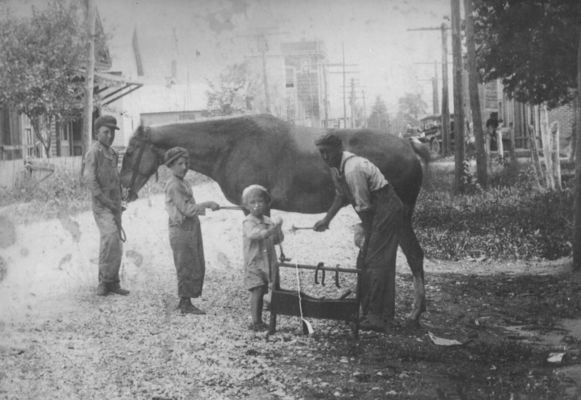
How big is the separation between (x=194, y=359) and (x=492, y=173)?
35.9 ft

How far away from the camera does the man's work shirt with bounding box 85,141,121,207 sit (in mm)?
7157

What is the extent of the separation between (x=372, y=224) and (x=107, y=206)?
2743 mm

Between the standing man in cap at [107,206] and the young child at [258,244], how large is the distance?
1.62m

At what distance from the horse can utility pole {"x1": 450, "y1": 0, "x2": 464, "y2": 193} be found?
19.6ft

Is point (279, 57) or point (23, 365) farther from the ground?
point (279, 57)

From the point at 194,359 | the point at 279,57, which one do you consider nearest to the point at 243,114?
the point at 279,57

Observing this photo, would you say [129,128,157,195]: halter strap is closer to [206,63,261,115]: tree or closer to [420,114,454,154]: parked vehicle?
[206,63,261,115]: tree

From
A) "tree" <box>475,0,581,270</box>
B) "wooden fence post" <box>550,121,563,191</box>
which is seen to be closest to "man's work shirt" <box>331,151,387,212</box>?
"tree" <box>475,0,581,270</box>

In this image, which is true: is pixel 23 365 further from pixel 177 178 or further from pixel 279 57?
pixel 279 57

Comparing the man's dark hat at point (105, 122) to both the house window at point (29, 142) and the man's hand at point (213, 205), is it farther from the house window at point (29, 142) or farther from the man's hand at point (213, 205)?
the man's hand at point (213, 205)

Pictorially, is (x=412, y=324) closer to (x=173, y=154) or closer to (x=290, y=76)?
(x=290, y=76)

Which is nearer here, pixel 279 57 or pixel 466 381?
pixel 466 381

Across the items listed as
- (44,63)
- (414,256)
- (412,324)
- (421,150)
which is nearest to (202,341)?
(412,324)

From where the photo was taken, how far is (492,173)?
15.1 meters
